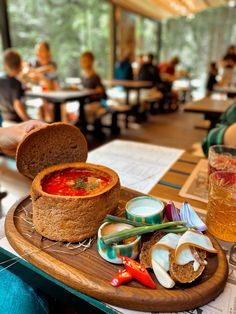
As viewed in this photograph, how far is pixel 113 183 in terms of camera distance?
717 millimetres

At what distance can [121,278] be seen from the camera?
0.54 metres

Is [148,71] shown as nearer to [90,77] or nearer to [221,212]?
[90,77]

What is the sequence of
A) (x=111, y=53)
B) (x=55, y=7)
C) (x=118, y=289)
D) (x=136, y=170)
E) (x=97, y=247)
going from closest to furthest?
(x=118, y=289), (x=97, y=247), (x=136, y=170), (x=55, y=7), (x=111, y=53)

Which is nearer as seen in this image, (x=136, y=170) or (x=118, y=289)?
(x=118, y=289)

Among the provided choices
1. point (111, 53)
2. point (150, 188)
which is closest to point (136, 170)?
point (150, 188)

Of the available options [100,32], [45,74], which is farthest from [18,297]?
[100,32]

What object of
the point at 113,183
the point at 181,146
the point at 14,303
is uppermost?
the point at 113,183

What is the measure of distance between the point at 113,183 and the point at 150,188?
299mm

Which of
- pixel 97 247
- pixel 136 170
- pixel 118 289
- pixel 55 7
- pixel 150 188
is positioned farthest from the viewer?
pixel 55 7

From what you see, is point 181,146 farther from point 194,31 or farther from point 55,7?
point 194,31

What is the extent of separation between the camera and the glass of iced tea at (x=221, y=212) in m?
0.71

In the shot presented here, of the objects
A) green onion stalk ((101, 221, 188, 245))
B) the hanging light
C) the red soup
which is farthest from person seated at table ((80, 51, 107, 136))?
the hanging light

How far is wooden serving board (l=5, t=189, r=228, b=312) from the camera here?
1.67ft

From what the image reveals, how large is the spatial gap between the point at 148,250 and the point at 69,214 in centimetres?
19
